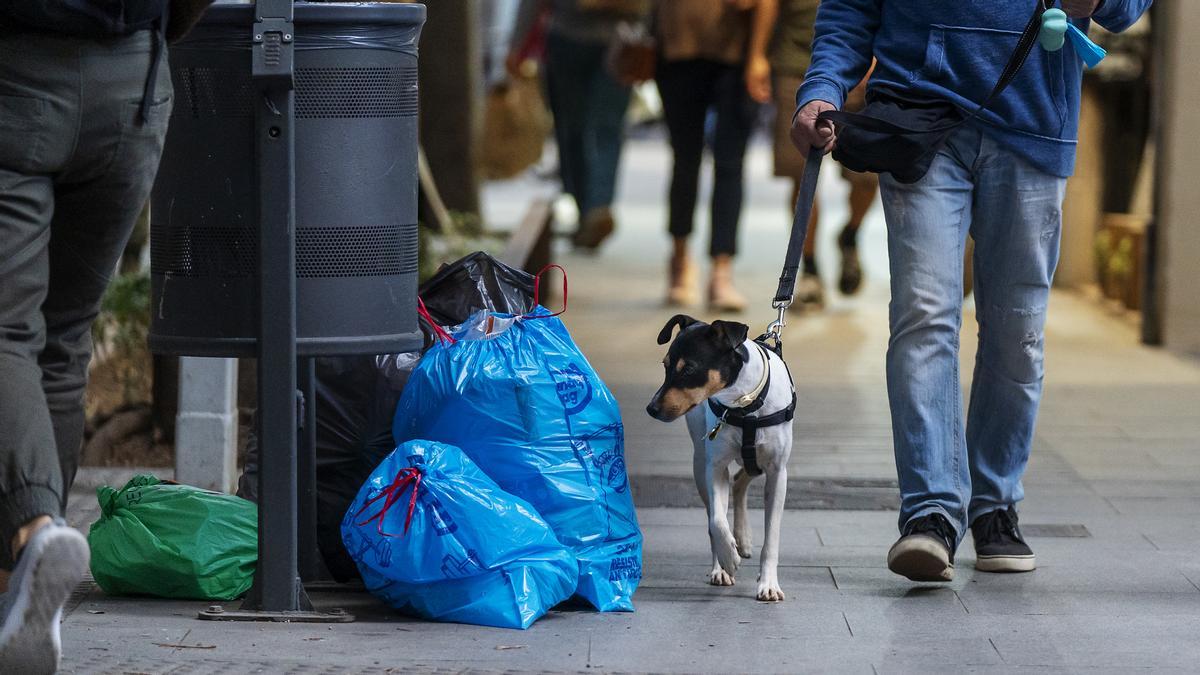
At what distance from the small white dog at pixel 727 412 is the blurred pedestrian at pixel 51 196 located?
1.26 metres

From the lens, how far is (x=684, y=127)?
936 cm

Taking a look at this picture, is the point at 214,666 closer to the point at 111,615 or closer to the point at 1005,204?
the point at 111,615

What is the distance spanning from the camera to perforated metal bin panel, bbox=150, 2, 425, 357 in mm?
3893

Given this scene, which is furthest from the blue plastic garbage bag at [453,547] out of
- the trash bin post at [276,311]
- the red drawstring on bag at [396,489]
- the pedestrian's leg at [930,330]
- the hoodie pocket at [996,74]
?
the hoodie pocket at [996,74]

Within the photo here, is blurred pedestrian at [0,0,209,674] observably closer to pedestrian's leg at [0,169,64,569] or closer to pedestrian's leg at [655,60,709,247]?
pedestrian's leg at [0,169,64,569]

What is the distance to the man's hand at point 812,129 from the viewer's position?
4426 mm

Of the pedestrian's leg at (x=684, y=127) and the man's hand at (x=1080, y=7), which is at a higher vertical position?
the man's hand at (x=1080, y=7)

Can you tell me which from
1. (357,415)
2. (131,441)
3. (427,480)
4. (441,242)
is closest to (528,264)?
(441,242)

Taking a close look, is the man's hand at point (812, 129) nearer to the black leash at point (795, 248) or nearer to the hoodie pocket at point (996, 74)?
the black leash at point (795, 248)

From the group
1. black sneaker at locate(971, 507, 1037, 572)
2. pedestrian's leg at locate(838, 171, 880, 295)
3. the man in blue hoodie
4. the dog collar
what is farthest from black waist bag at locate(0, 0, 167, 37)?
pedestrian's leg at locate(838, 171, 880, 295)

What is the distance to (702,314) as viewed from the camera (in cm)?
950

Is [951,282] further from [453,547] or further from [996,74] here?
[453,547]

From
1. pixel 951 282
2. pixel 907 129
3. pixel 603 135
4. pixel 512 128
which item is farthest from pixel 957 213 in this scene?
pixel 512 128

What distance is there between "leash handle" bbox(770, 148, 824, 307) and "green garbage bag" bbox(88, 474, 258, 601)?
4.46 ft
